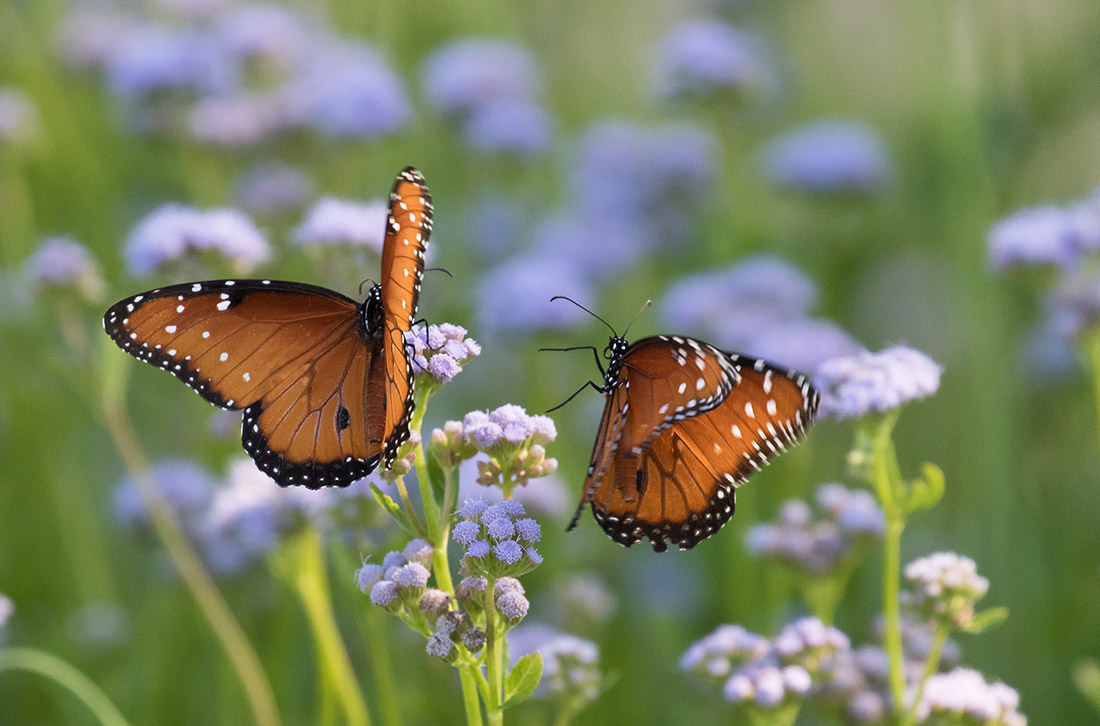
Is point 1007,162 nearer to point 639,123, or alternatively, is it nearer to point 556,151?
point 556,151

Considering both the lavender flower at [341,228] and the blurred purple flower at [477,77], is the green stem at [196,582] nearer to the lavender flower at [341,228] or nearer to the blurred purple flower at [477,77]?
the lavender flower at [341,228]

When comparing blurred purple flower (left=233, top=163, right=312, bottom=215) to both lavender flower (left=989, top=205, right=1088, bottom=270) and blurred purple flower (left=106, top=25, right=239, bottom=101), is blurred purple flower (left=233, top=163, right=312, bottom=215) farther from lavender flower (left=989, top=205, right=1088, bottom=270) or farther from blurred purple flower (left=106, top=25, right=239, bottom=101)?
lavender flower (left=989, top=205, right=1088, bottom=270)

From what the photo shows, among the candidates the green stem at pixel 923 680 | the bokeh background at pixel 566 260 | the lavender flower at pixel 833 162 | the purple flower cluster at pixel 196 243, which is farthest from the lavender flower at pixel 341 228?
the lavender flower at pixel 833 162

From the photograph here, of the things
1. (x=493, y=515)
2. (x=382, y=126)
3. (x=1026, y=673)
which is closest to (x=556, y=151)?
(x=382, y=126)

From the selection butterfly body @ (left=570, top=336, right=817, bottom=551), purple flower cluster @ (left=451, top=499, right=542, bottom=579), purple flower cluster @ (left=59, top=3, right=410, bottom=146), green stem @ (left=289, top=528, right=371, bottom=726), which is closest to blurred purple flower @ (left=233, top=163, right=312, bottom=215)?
purple flower cluster @ (left=59, top=3, right=410, bottom=146)

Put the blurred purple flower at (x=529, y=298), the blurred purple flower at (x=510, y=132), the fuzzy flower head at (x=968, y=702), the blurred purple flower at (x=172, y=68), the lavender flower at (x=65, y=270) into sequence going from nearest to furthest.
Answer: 1. the fuzzy flower head at (x=968, y=702)
2. the lavender flower at (x=65, y=270)
3. the blurred purple flower at (x=529, y=298)
4. the blurred purple flower at (x=172, y=68)
5. the blurred purple flower at (x=510, y=132)

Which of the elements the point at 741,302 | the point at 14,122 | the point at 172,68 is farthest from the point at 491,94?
the point at 14,122

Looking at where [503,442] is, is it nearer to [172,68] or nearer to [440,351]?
[440,351]
